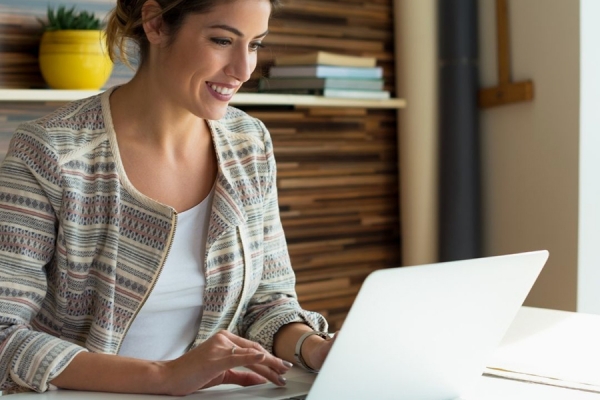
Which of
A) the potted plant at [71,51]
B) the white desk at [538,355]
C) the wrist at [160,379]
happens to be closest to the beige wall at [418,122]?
the potted plant at [71,51]

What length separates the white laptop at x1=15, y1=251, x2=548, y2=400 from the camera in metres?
1.19

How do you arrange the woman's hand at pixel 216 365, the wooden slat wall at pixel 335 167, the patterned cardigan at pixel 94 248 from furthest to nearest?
the wooden slat wall at pixel 335 167, the patterned cardigan at pixel 94 248, the woman's hand at pixel 216 365

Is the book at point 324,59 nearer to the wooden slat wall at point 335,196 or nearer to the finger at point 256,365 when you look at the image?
the wooden slat wall at point 335,196

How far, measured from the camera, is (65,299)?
1.68 meters

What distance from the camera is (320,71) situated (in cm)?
312

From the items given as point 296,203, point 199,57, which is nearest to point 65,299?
point 199,57

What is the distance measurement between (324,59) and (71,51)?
2.87 ft

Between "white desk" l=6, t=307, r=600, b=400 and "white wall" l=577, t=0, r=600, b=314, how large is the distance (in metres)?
1.18

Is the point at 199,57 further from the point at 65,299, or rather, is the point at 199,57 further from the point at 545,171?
the point at 545,171

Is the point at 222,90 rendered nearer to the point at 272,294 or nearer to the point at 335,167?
the point at 272,294

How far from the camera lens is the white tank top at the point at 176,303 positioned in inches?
67.9

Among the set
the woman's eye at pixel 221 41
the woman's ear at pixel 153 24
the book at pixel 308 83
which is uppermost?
the woman's ear at pixel 153 24

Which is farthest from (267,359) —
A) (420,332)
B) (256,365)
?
(420,332)

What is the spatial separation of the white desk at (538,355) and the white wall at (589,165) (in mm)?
→ 1179
